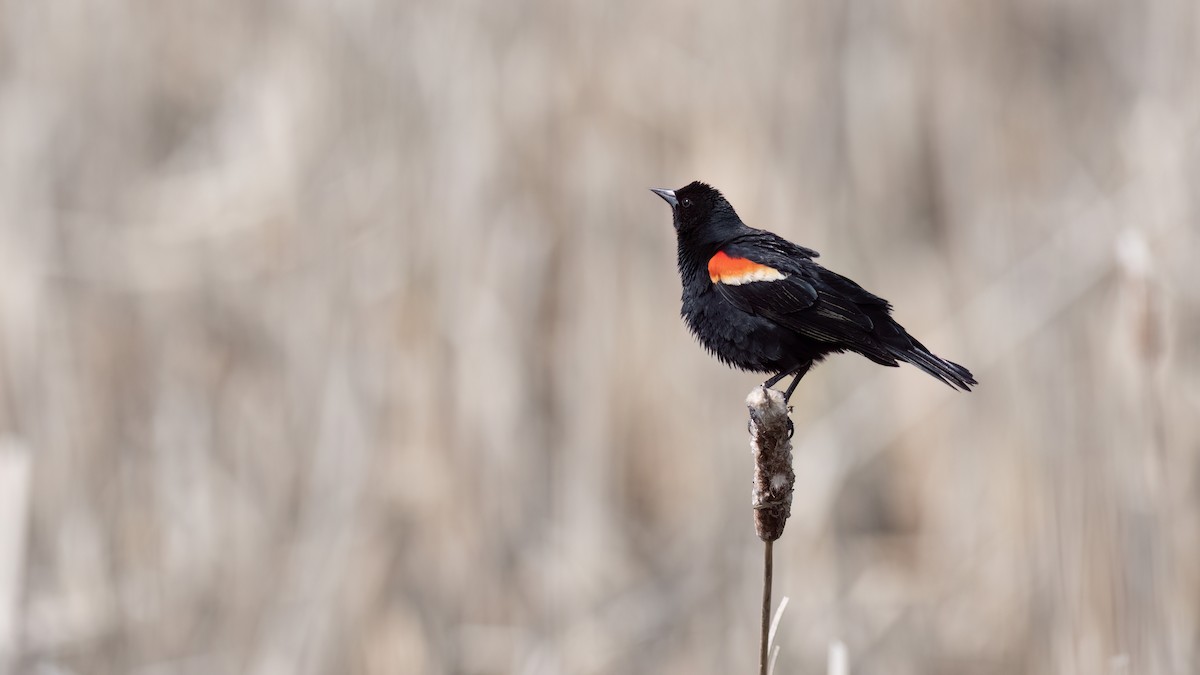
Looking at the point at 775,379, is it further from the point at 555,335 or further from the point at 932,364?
the point at 555,335

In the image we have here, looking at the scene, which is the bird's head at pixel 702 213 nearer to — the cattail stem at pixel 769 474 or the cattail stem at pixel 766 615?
the cattail stem at pixel 769 474

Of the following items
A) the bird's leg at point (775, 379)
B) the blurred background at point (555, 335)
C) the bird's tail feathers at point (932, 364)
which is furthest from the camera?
the blurred background at point (555, 335)

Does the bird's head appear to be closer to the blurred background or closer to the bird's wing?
the bird's wing

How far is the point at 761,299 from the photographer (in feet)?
3.09

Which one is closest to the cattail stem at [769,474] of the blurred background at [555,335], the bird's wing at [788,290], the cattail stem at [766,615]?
the cattail stem at [766,615]

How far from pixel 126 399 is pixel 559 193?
1.20m

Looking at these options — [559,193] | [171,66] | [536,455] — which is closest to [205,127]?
[171,66]

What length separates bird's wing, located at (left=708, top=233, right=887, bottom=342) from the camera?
0.89m

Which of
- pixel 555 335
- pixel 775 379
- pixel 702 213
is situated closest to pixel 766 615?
pixel 775 379

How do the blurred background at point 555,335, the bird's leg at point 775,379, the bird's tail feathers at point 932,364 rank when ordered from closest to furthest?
1. the bird's tail feathers at point 932,364
2. the bird's leg at point 775,379
3. the blurred background at point 555,335

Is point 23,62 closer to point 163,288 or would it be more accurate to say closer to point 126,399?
point 163,288

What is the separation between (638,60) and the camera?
2561 millimetres

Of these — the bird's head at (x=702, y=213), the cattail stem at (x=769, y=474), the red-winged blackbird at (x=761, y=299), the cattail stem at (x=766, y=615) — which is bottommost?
the cattail stem at (x=766, y=615)

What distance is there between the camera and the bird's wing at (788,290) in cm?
89
